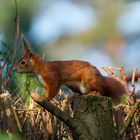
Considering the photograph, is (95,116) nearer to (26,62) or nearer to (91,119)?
(91,119)

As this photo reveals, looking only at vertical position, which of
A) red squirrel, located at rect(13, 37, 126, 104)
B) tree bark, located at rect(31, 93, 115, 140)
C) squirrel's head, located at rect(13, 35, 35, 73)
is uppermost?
squirrel's head, located at rect(13, 35, 35, 73)

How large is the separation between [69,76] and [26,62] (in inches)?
15.9

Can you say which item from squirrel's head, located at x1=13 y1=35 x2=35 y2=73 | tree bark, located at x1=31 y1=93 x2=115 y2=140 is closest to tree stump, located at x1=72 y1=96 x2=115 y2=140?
tree bark, located at x1=31 y1=93 x2=115 y2=140

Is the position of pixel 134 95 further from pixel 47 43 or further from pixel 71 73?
pixel 47 43

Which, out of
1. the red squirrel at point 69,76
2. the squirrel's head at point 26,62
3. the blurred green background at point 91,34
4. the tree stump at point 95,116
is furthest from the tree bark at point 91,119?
the blurred green background at point 91,34

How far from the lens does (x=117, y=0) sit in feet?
43.4

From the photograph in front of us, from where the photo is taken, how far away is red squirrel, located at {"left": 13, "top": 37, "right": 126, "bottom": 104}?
178 inches

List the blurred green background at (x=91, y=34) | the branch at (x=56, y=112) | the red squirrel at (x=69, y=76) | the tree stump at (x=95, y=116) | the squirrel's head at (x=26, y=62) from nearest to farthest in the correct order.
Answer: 1. the branch at (x=56, y=112)
2. the tree stump at (x=95, y=116)
3. the red squirrel at (x=69, y=76)
4. the squirrel's head at (x=26, y=62)
5. the blurred green background at (x=91, y=34)

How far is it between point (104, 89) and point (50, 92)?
40cm

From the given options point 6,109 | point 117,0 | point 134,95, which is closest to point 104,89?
point 134,95

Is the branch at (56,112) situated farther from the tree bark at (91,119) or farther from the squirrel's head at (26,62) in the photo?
the squirrel's head at (26,62)

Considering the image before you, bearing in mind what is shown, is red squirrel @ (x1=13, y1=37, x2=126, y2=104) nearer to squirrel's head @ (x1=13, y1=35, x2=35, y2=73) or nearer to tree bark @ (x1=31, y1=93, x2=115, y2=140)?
squirrel's head @ (x1=13, y1=35, x2=35, y2=73)

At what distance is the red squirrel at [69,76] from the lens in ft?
14.8

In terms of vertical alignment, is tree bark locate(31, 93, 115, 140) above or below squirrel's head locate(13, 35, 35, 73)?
below
